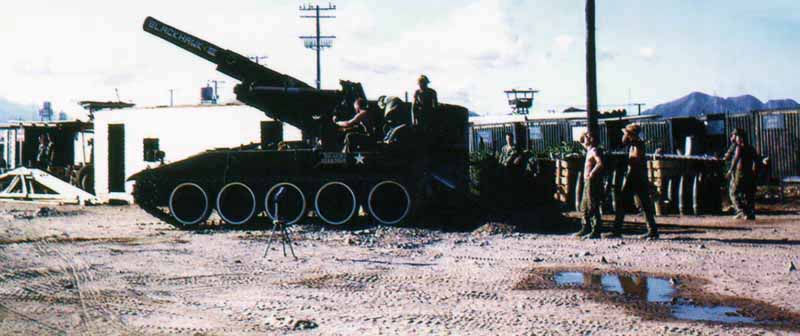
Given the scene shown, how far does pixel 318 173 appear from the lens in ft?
49.8

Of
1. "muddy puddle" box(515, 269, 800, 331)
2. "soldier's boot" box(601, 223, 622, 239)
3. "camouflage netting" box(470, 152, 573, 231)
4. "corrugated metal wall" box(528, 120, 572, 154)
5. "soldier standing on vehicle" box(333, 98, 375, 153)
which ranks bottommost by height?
"muddy puddle" box(515, 269, 800, 331)

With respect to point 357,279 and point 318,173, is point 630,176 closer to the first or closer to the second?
point 357,279

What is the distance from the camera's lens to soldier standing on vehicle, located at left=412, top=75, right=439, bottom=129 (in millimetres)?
15117

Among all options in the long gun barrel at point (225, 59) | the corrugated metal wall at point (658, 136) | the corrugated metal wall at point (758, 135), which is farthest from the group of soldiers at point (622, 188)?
the corrugated metal wall at point (658, 136)

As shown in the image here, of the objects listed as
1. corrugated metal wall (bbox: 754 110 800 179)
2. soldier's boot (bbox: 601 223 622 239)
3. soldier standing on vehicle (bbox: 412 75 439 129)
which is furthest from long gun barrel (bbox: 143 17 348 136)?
corrugated metal wall (bbox: 754 110 800 179)

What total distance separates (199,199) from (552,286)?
8714mm

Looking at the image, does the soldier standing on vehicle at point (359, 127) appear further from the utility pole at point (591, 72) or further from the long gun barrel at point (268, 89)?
the utility pole at point (591, 72)

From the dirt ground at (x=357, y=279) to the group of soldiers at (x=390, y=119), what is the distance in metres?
1.81

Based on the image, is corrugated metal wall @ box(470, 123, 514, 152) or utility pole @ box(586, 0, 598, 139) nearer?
A: utility pole @ box(586, 0, 598, 139)

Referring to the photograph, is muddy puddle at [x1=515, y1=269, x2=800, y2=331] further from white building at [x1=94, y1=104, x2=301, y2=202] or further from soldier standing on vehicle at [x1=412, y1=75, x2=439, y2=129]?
white building at [x1=94, y1=104, x2=301, y2=202]

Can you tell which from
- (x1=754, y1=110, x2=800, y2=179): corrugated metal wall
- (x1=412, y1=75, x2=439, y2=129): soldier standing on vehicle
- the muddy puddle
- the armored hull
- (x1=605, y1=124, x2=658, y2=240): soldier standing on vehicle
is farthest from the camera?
(x1=754, y1=110, x2=800, y2=179): corrugated metal wall

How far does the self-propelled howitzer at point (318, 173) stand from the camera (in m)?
15.0

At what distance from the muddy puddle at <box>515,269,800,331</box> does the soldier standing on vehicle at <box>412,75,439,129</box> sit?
6.08 m

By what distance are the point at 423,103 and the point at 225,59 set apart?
4105 mm
